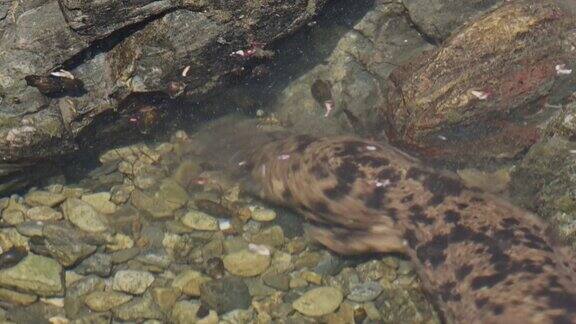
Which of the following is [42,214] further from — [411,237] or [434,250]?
[434,250]

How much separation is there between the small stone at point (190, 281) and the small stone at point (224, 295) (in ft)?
0.26

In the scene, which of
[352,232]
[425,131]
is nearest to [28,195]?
[352,232]

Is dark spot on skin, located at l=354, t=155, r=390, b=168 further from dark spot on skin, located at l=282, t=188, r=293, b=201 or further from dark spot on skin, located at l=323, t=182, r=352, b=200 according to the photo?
dark spot on skin, located at l=282, t=188, r=293, b=201

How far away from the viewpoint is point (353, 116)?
7.37 m

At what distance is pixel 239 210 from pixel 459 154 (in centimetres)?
253

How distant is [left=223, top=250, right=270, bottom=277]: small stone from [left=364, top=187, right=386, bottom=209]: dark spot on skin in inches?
46.5

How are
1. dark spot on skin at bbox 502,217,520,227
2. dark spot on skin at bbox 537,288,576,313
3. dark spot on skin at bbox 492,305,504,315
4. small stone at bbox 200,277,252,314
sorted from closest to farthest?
dark spot on skin at bbox 537,288,576,313 → dark spot on skin at bbox 492,305,504,315 → dark spot on skin at bbox 502,217,520,227 → small stone at bbox 200,277,252,314

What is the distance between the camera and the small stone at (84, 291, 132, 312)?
18.2 feet

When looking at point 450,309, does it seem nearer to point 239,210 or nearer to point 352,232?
point 352,232

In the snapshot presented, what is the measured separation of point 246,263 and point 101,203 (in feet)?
5.76

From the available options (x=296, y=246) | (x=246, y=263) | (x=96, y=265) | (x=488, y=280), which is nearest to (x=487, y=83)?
(x=488, y=280)

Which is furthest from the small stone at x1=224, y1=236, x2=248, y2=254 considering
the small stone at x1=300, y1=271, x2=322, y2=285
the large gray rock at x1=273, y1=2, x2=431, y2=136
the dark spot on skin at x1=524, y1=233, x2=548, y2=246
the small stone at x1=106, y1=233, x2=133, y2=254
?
the dark spot on skin at x1=524, y1=233, x2=548, y2=246

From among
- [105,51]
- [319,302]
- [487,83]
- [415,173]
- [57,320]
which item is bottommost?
[57,320]

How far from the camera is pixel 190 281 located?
577cm
